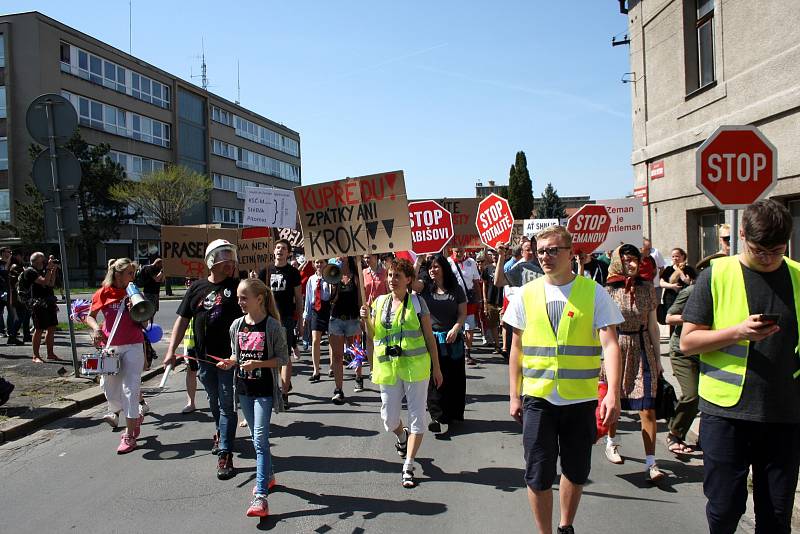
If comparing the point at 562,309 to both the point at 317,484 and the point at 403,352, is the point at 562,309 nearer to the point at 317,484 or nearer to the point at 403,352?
the point at 403,352

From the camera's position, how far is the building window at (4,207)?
40.3m

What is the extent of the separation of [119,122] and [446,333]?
4663 cm

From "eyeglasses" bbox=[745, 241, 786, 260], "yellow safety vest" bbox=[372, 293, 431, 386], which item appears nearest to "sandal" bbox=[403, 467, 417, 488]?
"yellow safety vest" bbox=[372, 293, 431, 386]

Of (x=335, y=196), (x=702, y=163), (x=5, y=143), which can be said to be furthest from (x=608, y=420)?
(x=5, y=143)

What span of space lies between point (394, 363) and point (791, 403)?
3192 mm

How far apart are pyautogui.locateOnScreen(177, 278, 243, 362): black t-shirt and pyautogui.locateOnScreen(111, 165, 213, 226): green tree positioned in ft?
124

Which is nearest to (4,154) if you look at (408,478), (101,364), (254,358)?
(101,364)

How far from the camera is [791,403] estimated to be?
3012mm

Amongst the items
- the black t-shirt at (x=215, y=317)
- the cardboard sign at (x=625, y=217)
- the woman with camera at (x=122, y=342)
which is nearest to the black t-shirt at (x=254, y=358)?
the black t-shirt at (x=215, y=317)

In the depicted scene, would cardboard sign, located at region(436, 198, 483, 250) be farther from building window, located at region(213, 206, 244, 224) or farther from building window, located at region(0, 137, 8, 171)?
building window, located at region(213, 206, 244, 224)

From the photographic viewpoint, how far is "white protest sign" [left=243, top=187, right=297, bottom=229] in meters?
14.5

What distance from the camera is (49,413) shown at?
7.34 meters

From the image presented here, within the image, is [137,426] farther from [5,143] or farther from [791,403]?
[5,143]

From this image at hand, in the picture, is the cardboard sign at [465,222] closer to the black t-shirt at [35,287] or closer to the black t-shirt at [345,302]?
the black t-shirt at [345,302]
